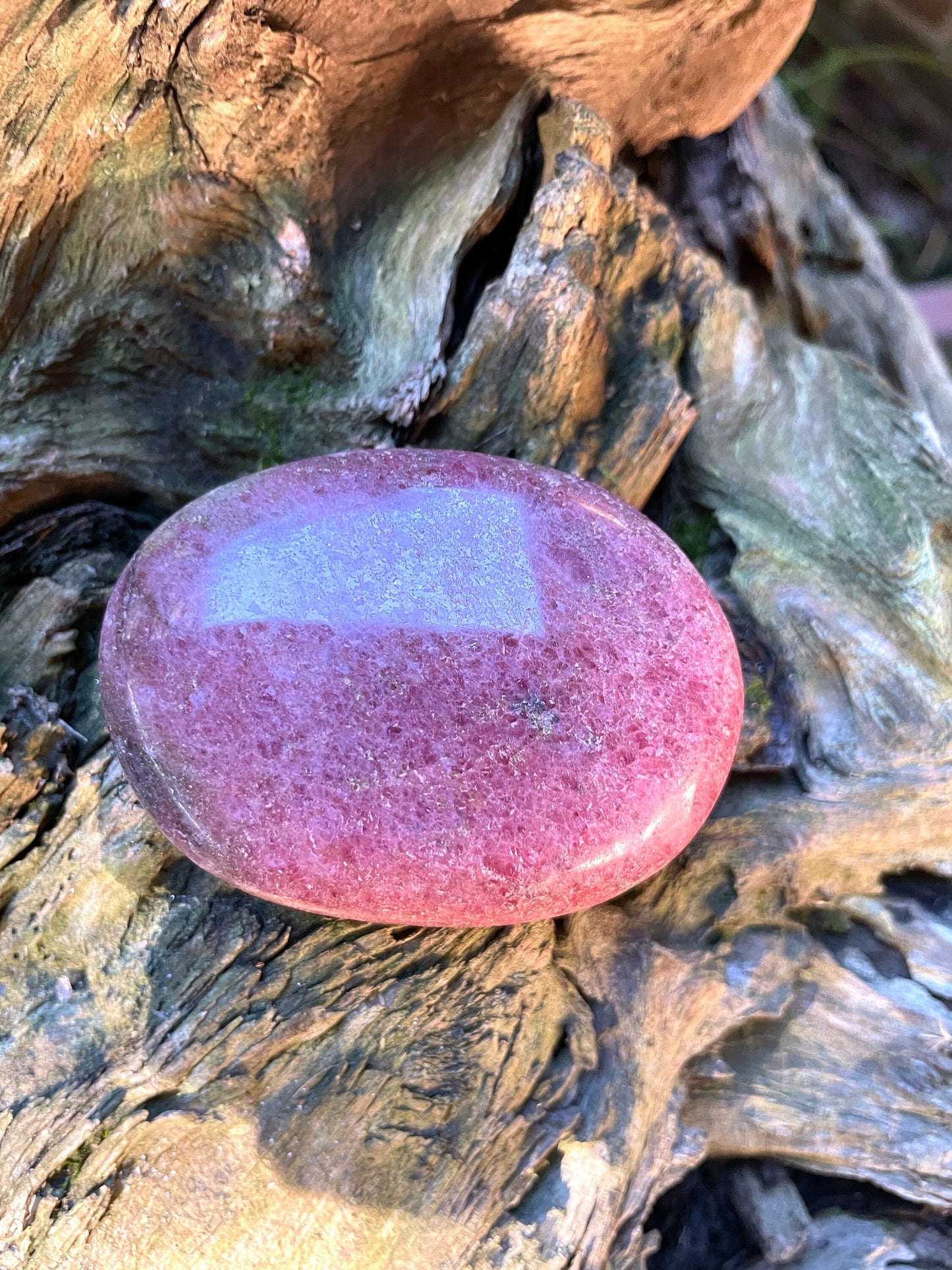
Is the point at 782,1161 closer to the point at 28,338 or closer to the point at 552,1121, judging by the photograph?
the point at 552,1121

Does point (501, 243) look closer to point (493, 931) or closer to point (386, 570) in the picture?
point (386, 570)

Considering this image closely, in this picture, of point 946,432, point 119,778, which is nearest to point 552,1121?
point 119,778

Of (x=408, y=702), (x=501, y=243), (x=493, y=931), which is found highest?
(x=501, y=243)

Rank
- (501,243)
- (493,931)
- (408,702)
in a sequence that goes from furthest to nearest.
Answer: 1. (501,243)
2. (493,931)
3. (408,702)

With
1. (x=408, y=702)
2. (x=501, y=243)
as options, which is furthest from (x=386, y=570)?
(x=501, y=243)

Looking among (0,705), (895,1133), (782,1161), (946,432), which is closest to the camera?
(0,705)
